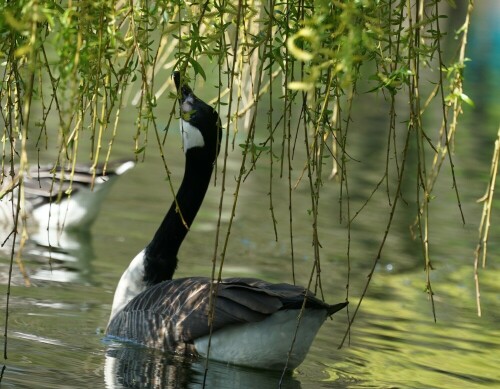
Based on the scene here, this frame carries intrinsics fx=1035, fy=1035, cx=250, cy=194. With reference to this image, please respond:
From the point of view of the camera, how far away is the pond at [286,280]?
19.1ft

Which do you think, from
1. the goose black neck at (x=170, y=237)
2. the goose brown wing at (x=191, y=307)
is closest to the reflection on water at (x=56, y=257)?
the goose black neck at (x=170, y=237)

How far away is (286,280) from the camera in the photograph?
848 centimetres

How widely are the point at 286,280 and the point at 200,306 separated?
251 centimetres

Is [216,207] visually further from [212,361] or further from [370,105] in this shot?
[370,105]

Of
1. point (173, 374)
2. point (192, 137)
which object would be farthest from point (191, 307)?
point (192, 137)

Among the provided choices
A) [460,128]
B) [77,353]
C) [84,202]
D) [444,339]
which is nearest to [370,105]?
[460,128]

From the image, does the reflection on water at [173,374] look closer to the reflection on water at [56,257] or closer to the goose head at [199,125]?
the goose head at [199,125]

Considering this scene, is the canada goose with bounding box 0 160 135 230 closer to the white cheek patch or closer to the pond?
the pond

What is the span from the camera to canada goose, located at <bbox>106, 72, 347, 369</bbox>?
18.9 feet

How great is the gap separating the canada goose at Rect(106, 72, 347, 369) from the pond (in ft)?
0.39

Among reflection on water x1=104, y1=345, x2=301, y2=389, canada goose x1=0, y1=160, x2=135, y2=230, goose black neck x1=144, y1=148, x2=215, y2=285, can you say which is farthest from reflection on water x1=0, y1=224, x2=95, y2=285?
reflection on water x1=104, y1=345, x2=301, y2=389

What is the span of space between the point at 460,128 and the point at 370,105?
2.71 m

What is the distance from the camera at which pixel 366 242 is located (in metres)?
10.3

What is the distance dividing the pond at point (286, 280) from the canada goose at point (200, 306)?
0.12 metres
